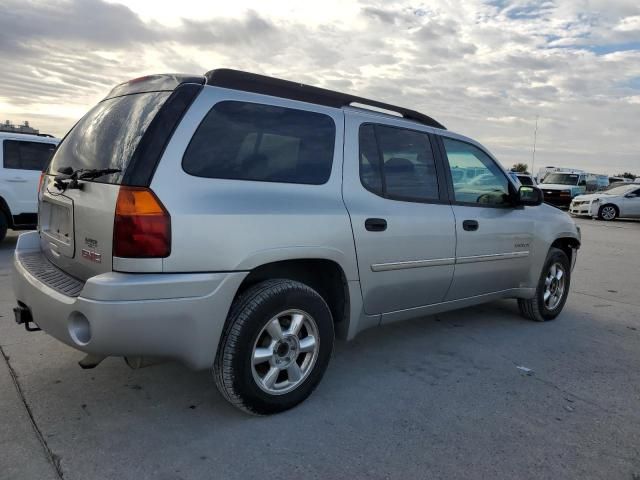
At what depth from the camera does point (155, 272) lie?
2555 millimetres

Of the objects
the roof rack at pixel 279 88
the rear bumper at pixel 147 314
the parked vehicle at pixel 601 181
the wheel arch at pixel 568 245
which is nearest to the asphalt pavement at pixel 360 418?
the rear bumper at pixel 147 314

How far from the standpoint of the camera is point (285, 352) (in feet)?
10.1

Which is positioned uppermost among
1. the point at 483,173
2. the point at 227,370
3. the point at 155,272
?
the point at 483,173

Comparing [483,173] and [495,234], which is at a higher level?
[483,173]

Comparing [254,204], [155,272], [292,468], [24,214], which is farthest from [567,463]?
[24,214]

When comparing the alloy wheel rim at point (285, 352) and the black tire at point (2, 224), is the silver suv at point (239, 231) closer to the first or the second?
the alloy wheel rim at point (285, 352)

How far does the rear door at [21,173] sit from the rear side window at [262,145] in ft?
21.1

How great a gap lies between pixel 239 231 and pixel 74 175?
3.16ft

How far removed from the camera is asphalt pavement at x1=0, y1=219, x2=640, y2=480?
259cm

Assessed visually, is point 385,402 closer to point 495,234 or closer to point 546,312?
point 495,234

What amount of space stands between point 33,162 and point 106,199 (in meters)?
7.01

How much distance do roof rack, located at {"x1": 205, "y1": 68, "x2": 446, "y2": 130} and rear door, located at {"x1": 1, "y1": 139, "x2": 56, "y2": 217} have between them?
6283mm

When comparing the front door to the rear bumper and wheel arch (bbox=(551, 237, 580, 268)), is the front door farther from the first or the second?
the rear bumper

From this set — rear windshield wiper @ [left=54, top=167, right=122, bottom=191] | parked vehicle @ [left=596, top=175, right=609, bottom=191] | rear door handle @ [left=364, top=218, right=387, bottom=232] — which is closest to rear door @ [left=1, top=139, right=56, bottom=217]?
rear windshield wiper @ [left=54, top=167, right=122, bottom=191]
